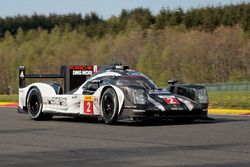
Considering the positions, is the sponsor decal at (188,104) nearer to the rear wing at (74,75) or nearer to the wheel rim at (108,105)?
the wheel rim at (108,105)

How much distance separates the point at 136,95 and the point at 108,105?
878mm

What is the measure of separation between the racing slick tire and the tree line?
6963 centimetres

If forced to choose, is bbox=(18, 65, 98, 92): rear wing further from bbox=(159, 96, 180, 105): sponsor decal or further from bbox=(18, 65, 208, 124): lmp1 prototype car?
bbox=(159, 96, 180, 105): sponsor decal

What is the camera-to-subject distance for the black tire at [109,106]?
13.9 meters

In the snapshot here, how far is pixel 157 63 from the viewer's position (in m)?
70.2

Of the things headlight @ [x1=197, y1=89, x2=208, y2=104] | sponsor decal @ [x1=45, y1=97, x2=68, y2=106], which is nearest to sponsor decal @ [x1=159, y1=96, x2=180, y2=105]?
headlight @ [x1=197, y1=89, x2=208, y2=104]

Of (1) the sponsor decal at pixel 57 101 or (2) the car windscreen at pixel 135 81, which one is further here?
(1) the sponsor decal at pixel 57 101

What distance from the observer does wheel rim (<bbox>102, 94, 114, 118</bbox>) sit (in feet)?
46.2

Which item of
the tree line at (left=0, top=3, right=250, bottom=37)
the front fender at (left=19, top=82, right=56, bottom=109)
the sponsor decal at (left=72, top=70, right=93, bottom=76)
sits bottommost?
the front fender at (left=19, top=82, right=56, bottom=109)

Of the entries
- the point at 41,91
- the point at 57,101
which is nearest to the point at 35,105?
the point at 41,91

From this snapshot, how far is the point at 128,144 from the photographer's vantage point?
10.3 metres

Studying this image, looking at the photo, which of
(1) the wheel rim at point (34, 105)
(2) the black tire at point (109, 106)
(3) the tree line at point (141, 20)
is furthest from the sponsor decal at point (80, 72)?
(3) the tree line at point (141, 20)

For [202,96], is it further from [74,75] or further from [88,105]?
[74,75]

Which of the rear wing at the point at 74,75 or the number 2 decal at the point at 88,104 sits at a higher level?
the rear wing at the point at 74,75
